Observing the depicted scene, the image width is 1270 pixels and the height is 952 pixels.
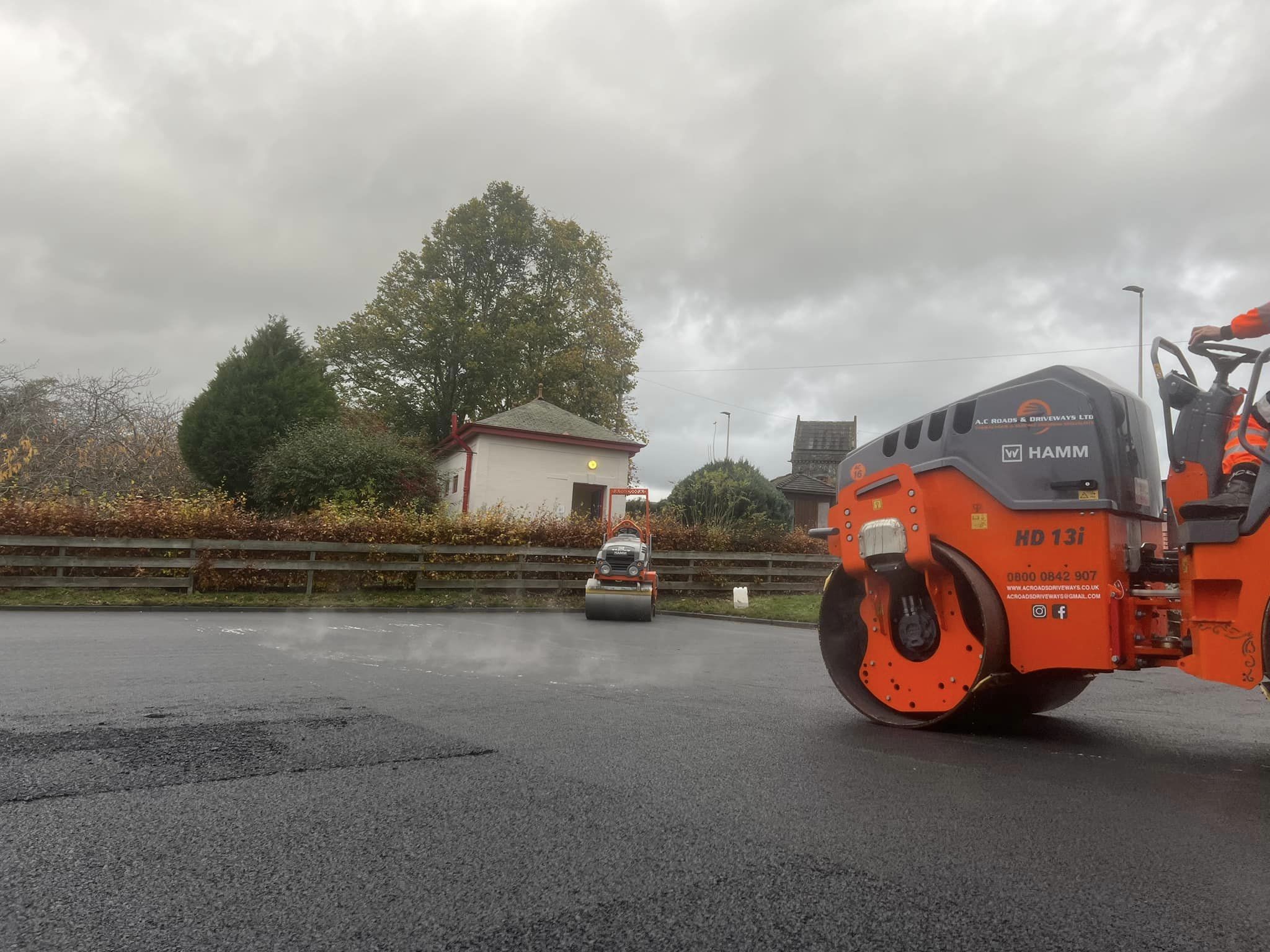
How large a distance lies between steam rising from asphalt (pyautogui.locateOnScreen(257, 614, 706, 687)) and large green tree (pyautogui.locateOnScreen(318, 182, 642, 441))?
2343 centimetres

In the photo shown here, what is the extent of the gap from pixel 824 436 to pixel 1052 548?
55.1 metres

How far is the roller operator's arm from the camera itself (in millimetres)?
4039

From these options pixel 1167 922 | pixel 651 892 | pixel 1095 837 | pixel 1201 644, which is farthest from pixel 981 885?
pixel 1201 644

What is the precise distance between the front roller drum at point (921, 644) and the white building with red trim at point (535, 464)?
1969cm

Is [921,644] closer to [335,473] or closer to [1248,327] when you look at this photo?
[1248,327]

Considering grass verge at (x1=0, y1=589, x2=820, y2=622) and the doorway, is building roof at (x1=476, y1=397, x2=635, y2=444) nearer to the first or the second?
the doorway

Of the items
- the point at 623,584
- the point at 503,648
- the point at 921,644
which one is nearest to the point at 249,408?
the point at 623,584

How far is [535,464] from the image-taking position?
25.9 metres

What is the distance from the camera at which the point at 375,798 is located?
3295mm

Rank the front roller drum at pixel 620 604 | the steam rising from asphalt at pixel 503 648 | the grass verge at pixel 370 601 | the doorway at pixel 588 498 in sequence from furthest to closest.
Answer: the doorway at pixel 588 498, the front roller drum at pixel 620 604, the grass verge at pixel 370 601, the steam rising from asphalt at pixel 503 648

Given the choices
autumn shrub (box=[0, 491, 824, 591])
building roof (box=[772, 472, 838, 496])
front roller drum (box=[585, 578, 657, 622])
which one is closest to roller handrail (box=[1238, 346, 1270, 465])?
autumn shrub (box=[0, 491, 824, 591])

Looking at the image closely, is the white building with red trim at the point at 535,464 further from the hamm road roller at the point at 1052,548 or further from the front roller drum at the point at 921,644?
the hamm road roller at the point at 1052,548

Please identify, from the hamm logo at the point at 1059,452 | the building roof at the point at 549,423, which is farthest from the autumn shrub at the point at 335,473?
the hamm logo at the point at 1059,452

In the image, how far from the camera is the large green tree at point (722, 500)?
67.6ft
